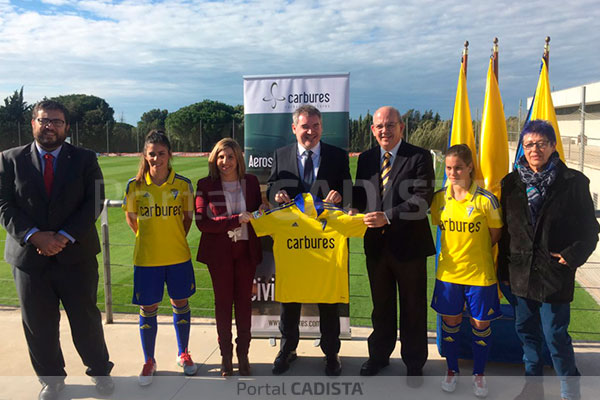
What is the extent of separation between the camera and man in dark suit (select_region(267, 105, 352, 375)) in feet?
10.2

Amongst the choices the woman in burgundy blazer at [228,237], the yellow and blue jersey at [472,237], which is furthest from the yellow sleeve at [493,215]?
the woman in burgundy blazer at [228,237]

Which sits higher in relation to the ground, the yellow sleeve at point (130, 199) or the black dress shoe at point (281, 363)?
the yellow sleeve at point (130, 199)

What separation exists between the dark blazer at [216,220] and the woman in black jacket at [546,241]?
175 cm

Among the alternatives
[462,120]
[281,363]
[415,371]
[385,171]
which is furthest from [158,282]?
[462,120]

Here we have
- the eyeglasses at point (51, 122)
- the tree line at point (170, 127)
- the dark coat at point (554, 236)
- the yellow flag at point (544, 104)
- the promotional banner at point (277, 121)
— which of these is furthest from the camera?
the tree line at point (170, 127)

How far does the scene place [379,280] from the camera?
10.1 feet

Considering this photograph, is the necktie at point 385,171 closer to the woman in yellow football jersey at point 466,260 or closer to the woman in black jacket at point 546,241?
the woman in yellow football jersey at point 466,260

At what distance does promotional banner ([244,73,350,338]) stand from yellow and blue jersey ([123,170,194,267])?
38.0 inches

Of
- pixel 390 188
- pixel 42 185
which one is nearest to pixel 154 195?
pixel 42 185

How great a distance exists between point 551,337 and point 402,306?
937 millimetres

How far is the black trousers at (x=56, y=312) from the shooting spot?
2811mm

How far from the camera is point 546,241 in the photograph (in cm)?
262

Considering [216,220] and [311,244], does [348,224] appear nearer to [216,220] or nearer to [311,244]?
[311,244]

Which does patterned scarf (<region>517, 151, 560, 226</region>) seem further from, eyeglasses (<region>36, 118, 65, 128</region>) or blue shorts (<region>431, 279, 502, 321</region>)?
eyeglasses (<region>36, 118, 65, 128</region>)
